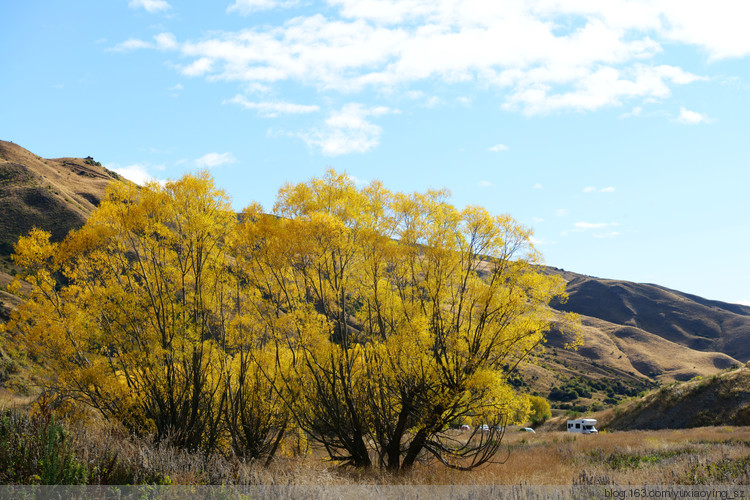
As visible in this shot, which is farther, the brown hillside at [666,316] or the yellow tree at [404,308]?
the brown hillside at [666,316]

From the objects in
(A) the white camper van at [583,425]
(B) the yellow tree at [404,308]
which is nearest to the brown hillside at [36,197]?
(B) the yellow tree at [404,308]

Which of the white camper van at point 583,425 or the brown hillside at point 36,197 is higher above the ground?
the brown hillside at point 36,197

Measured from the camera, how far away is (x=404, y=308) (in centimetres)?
1950

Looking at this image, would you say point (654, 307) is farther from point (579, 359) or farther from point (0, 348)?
point (0, 348)

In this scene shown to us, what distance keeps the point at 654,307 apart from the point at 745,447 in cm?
16917

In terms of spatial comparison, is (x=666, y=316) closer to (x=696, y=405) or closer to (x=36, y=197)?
(x=696, y=405)

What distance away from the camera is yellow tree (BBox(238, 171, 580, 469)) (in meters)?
17.7

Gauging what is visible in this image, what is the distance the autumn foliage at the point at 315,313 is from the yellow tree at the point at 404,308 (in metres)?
0.07

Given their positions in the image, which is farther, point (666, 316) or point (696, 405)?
point (666, 316)

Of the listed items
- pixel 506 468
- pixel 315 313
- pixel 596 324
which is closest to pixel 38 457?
pixel 315 313

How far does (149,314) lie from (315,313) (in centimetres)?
772

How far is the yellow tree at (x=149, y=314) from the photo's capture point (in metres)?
19.8

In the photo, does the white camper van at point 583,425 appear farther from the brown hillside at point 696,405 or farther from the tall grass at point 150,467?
the tall grass at point 150,467

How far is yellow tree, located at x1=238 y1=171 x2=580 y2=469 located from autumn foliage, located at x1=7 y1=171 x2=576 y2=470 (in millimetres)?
65
